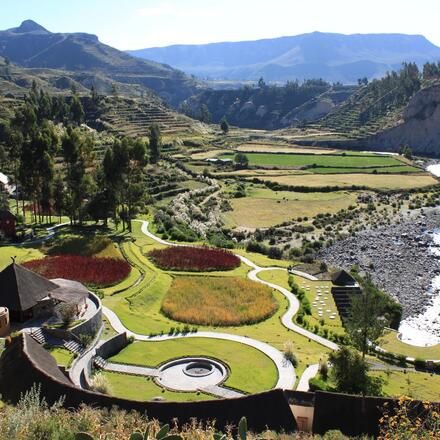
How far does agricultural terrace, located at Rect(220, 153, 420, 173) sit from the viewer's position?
148m

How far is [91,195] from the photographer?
247 ft

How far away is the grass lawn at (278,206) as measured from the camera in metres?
99.2

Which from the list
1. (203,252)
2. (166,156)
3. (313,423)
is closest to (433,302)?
(203,252)

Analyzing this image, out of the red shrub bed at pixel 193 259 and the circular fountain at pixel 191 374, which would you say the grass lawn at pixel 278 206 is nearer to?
the red shrub bed at pixel 193 259

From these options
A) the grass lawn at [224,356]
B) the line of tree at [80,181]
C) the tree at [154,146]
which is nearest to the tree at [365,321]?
the grass lawn at [224,356]

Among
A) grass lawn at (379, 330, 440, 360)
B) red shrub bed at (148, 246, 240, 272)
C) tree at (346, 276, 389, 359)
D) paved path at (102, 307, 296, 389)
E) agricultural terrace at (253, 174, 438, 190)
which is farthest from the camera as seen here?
agricultural terrace at (253, 174, 438, 190)

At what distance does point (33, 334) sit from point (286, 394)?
1898 centimetres

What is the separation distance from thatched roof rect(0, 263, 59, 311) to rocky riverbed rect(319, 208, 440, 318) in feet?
122

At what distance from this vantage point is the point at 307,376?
3512cm

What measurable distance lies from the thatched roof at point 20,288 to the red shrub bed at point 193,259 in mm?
18784

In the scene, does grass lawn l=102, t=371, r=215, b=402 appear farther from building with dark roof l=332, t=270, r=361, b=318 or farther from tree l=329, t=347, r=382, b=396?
building with dark roof l=332, t=270, r=361, b=318

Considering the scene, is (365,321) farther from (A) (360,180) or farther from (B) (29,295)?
(A) (360,180)

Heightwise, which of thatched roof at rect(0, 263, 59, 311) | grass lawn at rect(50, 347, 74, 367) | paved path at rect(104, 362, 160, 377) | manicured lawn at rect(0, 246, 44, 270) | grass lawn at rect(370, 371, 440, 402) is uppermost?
thatched roof at rect(0, 263, 59, 311)

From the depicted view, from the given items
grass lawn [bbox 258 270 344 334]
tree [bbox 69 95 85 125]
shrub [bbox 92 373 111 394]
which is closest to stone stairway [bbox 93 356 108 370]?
shrub [bbox 92 373 111 394]
